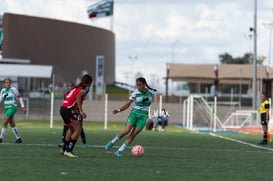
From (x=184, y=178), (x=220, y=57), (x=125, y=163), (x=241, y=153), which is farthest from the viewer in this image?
(x=220, y=57)

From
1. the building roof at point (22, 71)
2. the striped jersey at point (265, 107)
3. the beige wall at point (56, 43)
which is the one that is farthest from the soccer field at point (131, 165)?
the beige wall at point (56, 43)

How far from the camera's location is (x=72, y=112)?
57.4ft

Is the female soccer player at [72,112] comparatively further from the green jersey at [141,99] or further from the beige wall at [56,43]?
the beige wall at [56,43]

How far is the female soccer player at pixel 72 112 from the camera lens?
1728 centimetres

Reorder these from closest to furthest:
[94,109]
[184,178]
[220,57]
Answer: [184,178] → [94,109] → [220,57]

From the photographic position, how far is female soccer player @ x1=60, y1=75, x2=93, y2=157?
17281 millimetres

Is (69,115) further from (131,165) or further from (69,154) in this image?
(131,165)

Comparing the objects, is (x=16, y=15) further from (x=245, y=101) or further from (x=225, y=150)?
(x=225, y=150)

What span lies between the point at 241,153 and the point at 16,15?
67015mm

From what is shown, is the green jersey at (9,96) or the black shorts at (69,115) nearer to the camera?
the black shorts at (69,115)

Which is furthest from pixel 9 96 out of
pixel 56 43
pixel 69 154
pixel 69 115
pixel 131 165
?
pixel 56 43

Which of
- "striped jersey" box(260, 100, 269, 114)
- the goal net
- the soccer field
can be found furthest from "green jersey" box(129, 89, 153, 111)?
the goal net

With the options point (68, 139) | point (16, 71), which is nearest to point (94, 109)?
point (16, 71)

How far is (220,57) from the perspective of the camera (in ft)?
534
